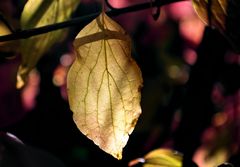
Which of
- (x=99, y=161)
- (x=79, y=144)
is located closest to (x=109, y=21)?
(x=99, y=161)

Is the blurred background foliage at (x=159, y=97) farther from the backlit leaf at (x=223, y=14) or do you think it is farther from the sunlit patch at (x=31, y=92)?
the backlit leaf at (x=223, y=14)

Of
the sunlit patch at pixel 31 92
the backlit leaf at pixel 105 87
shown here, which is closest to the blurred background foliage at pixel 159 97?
the sunlit patch at pixel 31 92

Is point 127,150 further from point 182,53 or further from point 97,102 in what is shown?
point 97,102

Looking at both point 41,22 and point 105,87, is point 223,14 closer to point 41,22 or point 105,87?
point 105,87

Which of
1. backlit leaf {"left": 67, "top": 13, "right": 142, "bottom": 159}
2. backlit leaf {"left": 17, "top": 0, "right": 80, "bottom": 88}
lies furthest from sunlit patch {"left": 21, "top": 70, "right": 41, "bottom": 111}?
backlit leaf {"left": 67, "top": 13, "right": 142, "bottom": 159}

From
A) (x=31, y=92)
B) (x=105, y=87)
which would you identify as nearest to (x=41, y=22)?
(x=105, y=87)

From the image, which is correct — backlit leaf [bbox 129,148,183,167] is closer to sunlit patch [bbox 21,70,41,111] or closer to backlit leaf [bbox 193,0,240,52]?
backlit leaf [bbox 193,0,240,52]
